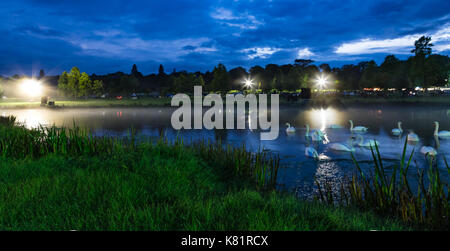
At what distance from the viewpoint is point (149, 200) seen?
19.3 ft

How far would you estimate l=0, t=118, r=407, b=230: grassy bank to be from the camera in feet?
15.7

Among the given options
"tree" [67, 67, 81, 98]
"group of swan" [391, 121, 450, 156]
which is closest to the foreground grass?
"tree" [67, 67, 81, 98]

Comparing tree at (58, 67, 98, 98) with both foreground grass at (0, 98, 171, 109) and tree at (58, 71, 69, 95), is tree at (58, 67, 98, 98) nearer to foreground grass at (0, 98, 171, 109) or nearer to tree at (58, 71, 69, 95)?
tree at (58, 71, 69, 95)

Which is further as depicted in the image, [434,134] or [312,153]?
[434,134]

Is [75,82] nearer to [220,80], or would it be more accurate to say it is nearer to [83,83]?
[83,83]

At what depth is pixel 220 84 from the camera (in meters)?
85.7

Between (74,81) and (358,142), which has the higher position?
(74,81)

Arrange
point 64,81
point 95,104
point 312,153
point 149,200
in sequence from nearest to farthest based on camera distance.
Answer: point 149,200
point 312,153
point 95,104
point 64,81

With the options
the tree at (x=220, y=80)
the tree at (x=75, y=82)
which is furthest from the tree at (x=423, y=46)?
the tree at (x=75, y=82)

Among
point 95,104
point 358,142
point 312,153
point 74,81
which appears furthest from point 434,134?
point 74,81

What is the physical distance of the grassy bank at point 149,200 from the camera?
4.79 m

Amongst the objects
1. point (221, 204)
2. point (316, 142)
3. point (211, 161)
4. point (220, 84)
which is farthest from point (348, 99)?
point (221, 204)
